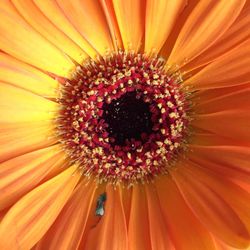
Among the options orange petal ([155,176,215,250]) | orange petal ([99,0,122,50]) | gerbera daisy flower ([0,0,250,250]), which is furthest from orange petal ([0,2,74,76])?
orange petal ([155,176,215,250])

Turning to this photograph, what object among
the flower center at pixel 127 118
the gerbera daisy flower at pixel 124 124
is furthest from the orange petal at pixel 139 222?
the flower center at pixel 127 118

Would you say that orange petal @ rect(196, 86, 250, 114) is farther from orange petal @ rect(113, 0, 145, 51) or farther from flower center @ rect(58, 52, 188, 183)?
orange petal @ rect(113, 0, 145, 51)

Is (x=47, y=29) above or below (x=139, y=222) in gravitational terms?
above

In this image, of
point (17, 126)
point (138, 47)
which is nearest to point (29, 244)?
point (17, 126)

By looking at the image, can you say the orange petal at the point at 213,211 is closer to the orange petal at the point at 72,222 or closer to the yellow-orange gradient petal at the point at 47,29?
the orange petal at the point at 72,222

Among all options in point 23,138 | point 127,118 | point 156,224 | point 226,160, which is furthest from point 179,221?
point 23,138

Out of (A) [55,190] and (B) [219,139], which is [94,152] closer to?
(A) [55,190]

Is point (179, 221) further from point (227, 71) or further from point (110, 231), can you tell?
point (227, 71)
